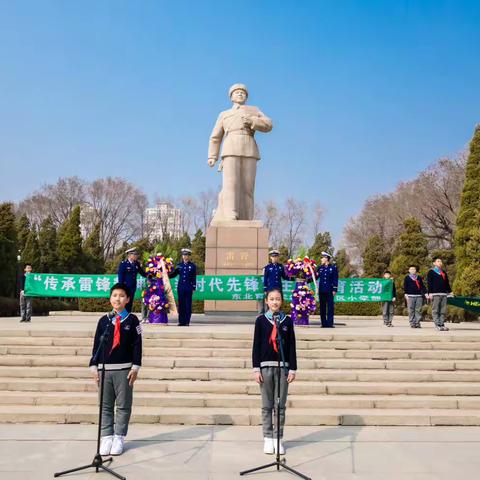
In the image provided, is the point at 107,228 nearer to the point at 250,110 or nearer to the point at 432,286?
the point at 250,110

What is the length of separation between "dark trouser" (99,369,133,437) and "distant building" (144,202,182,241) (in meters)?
42.3

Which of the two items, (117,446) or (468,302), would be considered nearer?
(117,446)

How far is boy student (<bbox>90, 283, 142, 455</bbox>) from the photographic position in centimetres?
455

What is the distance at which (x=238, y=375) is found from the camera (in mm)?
7078

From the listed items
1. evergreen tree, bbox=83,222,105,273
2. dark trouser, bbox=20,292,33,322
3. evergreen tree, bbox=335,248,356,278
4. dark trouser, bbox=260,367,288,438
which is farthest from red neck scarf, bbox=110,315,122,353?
evergreen tree, bbox=335,248,356,278

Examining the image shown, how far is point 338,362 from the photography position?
7.49m

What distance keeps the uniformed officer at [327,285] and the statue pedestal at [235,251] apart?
9.30 feet

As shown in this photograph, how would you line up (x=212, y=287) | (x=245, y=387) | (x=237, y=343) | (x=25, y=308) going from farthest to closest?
(x=212, y=287), (x=25, y=308), (x=237, y=343), (x=245, y=387)

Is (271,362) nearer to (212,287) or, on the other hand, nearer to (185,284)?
(185,284)

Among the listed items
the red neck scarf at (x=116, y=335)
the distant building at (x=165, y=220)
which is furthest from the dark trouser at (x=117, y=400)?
the distant building at (x=165, y=220)

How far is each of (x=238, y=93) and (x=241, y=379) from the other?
9601 mm

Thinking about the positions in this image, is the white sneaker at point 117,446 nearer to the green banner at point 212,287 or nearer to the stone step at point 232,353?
the stone step at point 232,353

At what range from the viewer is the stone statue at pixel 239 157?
1400 cm

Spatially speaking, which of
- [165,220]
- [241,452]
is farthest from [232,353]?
[165,220]
